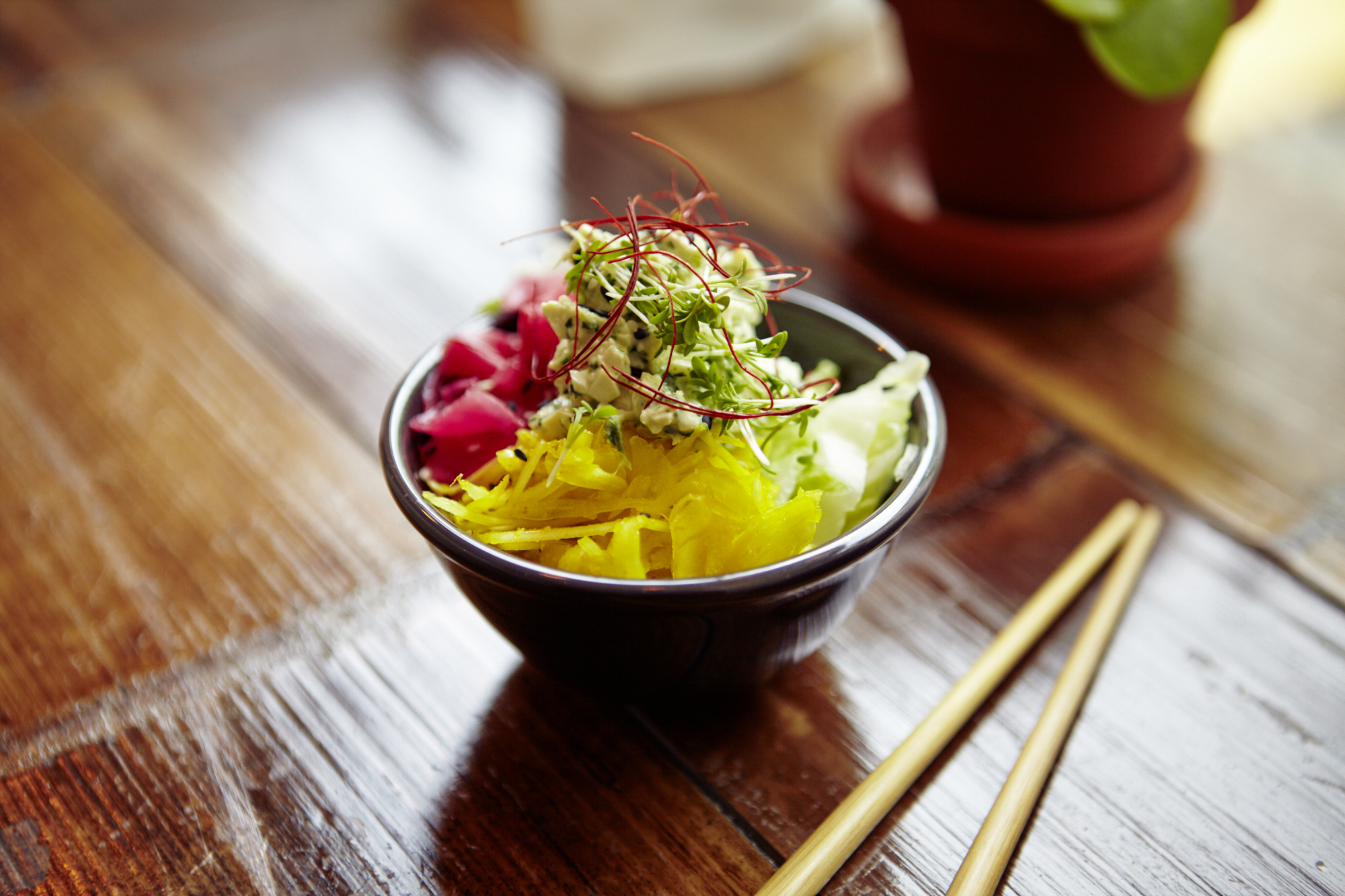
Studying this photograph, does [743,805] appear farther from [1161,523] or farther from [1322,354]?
[1322,354]

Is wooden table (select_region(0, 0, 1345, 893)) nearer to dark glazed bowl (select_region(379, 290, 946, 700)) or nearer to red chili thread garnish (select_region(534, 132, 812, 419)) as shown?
dark glazed bowl (select_region(379, 290, 946, 700))

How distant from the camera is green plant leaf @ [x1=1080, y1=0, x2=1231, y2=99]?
1.08m

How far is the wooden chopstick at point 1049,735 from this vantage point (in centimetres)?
68

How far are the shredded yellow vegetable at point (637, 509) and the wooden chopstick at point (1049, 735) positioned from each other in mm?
232

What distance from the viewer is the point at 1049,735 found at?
76 cm

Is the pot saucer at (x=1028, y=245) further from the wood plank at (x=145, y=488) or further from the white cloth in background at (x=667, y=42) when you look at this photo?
the wood plank at (x=145, y=488)

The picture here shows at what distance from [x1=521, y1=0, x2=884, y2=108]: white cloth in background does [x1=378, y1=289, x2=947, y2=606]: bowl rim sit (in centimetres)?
112

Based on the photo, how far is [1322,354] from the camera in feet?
3.96

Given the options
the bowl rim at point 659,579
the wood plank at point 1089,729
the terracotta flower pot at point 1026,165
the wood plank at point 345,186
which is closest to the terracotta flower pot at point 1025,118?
the terracotta flower pot at point 1026,165

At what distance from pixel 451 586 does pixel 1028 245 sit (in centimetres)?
80

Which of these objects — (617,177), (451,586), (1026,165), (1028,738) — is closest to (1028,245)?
(1026,165)

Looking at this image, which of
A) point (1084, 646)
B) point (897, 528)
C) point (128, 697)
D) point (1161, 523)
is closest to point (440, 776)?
point (128, 697)

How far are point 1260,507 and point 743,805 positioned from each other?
61 centimetres

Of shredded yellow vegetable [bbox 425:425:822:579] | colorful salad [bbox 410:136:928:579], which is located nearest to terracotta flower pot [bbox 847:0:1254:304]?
colorful salad [bbox 410:136:928:579]
